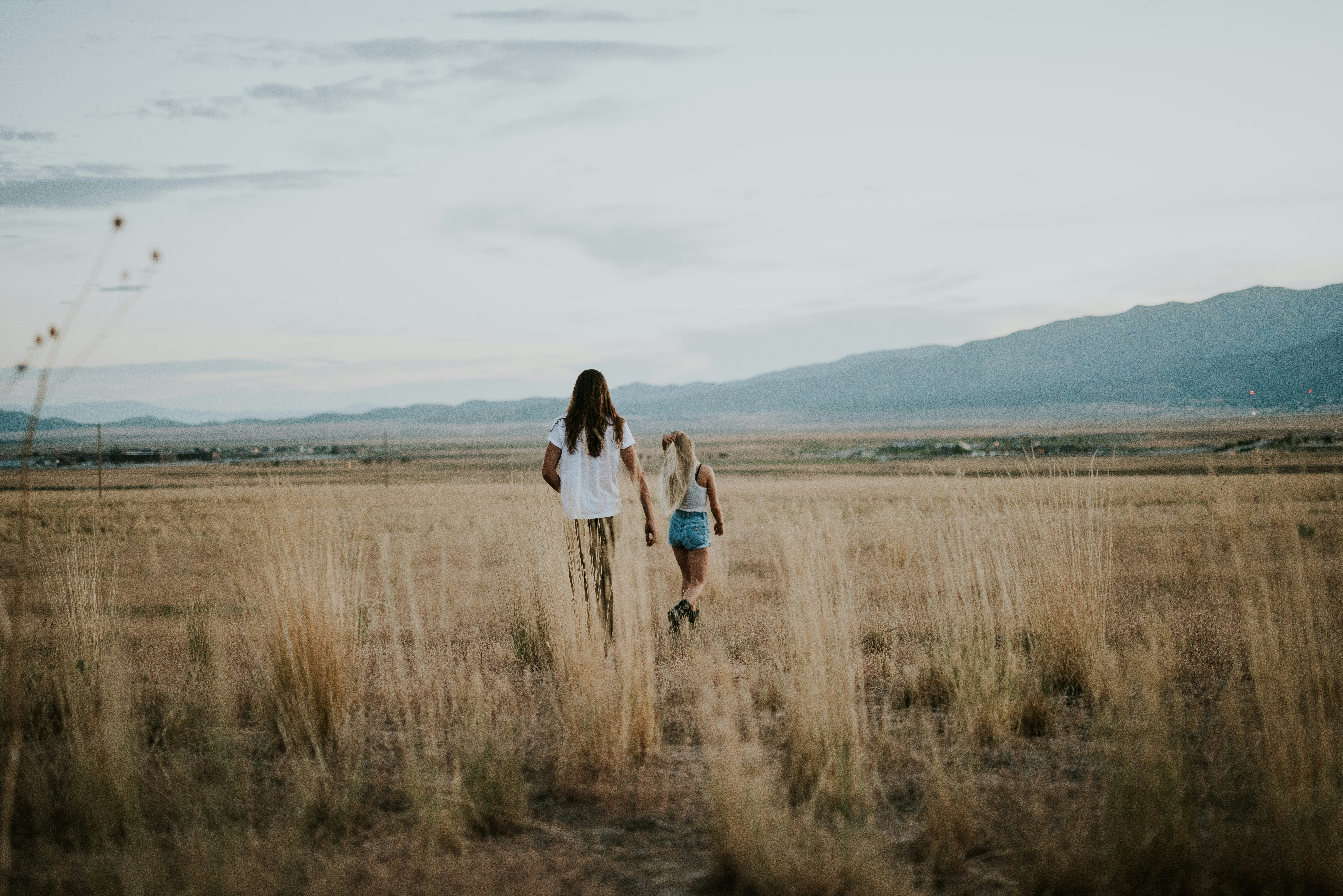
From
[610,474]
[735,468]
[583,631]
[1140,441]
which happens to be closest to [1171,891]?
[583,631]

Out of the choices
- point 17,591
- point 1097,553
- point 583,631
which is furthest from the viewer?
point 1097,553

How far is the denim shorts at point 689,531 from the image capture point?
277 inches

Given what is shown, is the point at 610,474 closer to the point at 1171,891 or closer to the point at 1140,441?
the point at 1171,891

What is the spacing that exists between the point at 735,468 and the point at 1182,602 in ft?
205

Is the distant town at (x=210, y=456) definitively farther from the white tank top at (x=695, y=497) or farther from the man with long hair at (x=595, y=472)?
the man with long hair at (x=595, y=472)

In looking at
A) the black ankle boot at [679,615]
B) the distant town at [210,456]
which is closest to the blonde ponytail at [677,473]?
the black ankle boot at [679,615]

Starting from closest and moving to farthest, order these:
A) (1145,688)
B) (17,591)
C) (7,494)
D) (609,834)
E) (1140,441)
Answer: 1. (17,591)
2. (609,834)
3. (1145,688)
4. (7,494)
5. (1140,441)

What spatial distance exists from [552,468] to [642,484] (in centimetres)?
75

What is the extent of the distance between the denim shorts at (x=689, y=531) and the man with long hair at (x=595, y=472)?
4.33ft

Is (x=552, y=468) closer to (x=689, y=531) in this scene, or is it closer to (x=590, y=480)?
(x=590, y=480)

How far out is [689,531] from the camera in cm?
703

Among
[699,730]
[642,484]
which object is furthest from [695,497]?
[699,730]

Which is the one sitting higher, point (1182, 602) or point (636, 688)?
point (636, 688)

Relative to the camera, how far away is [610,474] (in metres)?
5.55
